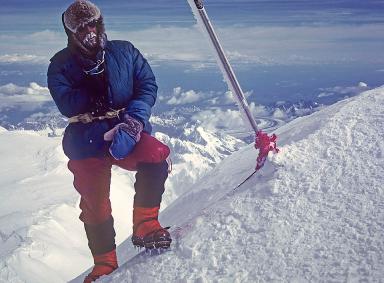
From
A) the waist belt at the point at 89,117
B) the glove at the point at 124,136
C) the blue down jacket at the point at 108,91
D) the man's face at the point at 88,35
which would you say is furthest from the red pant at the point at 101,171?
the man's face at the point at 88,35

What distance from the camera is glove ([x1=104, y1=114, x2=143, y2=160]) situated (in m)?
4.75

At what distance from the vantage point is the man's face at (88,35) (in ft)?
15.7


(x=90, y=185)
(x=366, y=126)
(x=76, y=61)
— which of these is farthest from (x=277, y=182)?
(x=76, y=61)

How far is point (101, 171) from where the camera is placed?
17.0 feet

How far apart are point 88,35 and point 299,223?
285 cm

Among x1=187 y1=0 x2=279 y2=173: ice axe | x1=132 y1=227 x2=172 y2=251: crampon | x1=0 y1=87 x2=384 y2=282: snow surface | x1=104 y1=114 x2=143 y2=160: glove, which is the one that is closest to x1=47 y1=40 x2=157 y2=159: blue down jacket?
x1=104 y1=114 x2=143 y2=160: glove

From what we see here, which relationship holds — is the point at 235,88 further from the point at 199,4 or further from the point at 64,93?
the point at 64,93

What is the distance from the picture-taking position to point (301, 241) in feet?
14.1

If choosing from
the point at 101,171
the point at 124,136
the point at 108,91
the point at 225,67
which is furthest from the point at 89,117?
the point at 225,67

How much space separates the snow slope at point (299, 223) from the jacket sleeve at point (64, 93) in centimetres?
176

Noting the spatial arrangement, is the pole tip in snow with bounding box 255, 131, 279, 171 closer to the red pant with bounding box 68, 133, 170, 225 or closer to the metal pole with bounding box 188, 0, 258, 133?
the metal pole with bounding box 188, 0, 258, 133

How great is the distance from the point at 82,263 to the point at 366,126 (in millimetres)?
163110

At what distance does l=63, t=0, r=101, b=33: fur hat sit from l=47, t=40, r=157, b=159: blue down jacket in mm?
298

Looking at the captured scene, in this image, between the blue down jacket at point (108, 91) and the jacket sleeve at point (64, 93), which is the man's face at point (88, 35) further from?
the jacket sleeve at point (64, 93)
